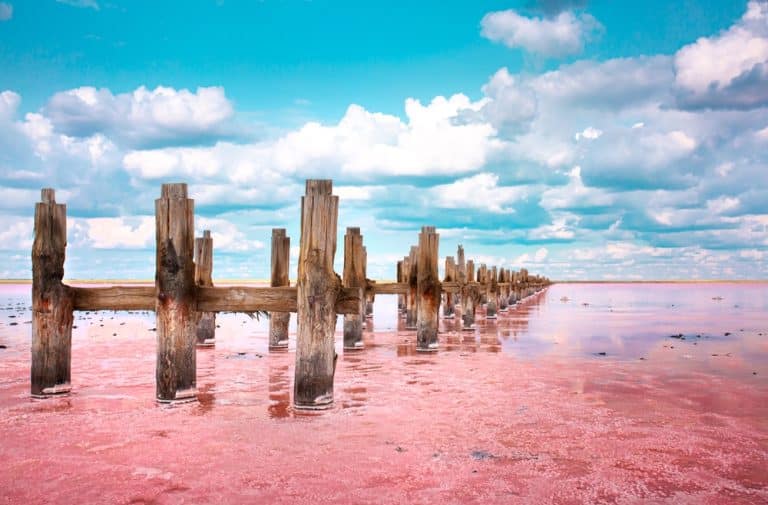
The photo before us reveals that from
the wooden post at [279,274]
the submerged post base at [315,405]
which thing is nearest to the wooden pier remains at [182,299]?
the submerged post base at [315,405]

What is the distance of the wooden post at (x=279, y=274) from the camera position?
13.9 metres

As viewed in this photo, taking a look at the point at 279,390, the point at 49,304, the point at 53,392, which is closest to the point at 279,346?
the point at 279,390

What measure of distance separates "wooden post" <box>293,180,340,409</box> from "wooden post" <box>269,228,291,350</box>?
6047 mm

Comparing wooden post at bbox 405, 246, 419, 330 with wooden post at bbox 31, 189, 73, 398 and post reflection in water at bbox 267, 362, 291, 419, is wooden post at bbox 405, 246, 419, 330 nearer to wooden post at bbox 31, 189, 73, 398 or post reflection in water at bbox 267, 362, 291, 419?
post reflection in water at bbox 267, 362, 291, 419

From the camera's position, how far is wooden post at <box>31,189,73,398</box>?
852 cm

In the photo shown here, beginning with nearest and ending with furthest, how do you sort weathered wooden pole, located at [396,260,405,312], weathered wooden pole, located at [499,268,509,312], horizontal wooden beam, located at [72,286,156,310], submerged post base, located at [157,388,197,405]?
submerged post base, located at [157,388,197,405] → horizontal wooden beam, located at [72,286,156,310] → weathered wooden pole, located at [396,260,405,312] → weathered wooden pole, located at [499,268,509,312]

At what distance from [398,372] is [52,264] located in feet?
18.0

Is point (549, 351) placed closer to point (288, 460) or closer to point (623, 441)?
point (623, 441)

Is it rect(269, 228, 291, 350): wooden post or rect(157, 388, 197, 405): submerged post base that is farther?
rect(269, 228, 291, 350): wooden post

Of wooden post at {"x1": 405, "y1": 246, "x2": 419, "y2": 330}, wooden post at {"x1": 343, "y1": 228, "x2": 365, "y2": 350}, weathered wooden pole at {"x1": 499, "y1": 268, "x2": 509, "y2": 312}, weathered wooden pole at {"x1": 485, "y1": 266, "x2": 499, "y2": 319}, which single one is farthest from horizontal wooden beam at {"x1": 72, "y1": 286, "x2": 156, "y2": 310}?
weathered wooden pole at {"x1": 499, "y1": 268, "x2": 509, "y2": 312}

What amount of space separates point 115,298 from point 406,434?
4.50 m

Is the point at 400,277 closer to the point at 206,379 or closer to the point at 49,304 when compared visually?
the point at 206,379

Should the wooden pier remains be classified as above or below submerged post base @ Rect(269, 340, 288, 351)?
above

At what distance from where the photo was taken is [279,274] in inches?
546
